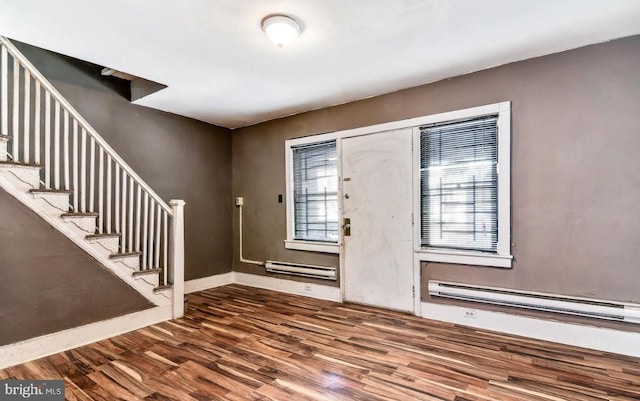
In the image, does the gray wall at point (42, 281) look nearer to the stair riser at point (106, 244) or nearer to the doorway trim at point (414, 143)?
the stair riser at point (106, 244)

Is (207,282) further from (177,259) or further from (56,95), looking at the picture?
(56,95)

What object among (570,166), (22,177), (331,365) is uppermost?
(570,166)

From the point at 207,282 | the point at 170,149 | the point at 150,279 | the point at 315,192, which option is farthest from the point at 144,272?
the point at 315,192

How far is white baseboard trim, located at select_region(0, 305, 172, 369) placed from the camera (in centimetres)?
248

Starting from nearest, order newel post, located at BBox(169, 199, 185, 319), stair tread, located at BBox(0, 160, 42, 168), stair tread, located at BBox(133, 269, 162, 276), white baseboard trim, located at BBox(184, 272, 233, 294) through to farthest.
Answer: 1. stair tread, located at BBox(0, 160, 42, 168)
2. stair tread, located at BBox(133, 269, 162, 276)
3. newel post, located at BBox(169, 199, 185, 319)
4. white baseboard trim, located at BBox(184, 272, 233, 294)

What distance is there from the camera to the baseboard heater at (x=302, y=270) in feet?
13.6

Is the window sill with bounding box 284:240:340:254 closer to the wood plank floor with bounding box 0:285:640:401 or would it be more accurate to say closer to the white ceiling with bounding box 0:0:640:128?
the wood plank floor with bounding box 0:285:640:401

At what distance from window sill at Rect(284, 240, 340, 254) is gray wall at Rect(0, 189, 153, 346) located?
214cm

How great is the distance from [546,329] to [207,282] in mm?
4183

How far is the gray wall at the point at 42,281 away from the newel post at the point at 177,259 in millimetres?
570

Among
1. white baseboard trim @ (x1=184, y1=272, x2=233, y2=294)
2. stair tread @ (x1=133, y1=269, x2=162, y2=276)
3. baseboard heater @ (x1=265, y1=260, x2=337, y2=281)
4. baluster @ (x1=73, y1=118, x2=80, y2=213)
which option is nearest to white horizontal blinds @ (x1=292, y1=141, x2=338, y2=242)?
baseboard heater @ (x1=265, y1=260, x2=337, y2=281)

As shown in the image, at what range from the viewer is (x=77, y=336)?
280cm

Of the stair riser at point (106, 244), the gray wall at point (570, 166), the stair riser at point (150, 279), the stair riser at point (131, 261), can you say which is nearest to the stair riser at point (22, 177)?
the stair riser at point (106, 244)

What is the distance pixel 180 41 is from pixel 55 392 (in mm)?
2669
